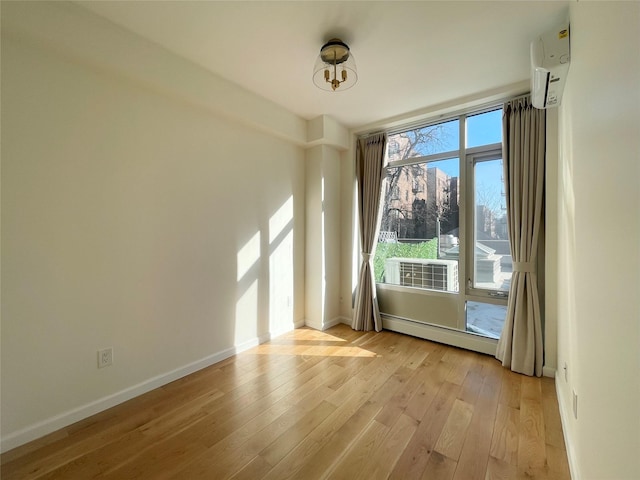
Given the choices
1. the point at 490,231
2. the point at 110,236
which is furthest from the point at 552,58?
the point at 110,236

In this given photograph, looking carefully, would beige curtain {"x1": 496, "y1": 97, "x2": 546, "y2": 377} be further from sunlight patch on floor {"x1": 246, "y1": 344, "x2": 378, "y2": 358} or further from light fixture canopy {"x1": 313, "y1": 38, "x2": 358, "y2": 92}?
light fixture canopy {"x1": 313, "y1": 38, "x2": 358, "y2": 92}

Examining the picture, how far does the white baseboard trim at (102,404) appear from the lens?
5.28ft

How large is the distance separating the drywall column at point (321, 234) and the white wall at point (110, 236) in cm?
82

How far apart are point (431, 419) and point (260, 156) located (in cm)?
286

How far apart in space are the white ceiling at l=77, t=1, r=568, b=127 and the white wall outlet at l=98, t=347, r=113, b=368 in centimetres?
229

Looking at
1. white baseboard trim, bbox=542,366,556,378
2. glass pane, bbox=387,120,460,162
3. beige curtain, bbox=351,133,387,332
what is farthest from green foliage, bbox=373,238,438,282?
white baseboard trim, bbox=542,366,556,378

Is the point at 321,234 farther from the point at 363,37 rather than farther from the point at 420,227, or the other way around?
the point at 363,37

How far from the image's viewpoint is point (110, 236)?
1972mm

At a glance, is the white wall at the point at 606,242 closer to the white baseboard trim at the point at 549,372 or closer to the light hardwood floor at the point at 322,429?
the light hardwood floor at the point at 322,429

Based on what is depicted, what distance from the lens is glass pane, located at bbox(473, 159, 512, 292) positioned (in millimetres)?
2723

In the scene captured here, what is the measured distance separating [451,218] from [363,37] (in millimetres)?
2003

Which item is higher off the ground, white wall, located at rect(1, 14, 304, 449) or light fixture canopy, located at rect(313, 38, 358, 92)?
light fixture canopy, located at rect(313, 38, 358, 92)

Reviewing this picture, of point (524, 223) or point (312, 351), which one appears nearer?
point (524, 223)

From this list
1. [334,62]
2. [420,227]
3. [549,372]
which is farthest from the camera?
[420,227]
